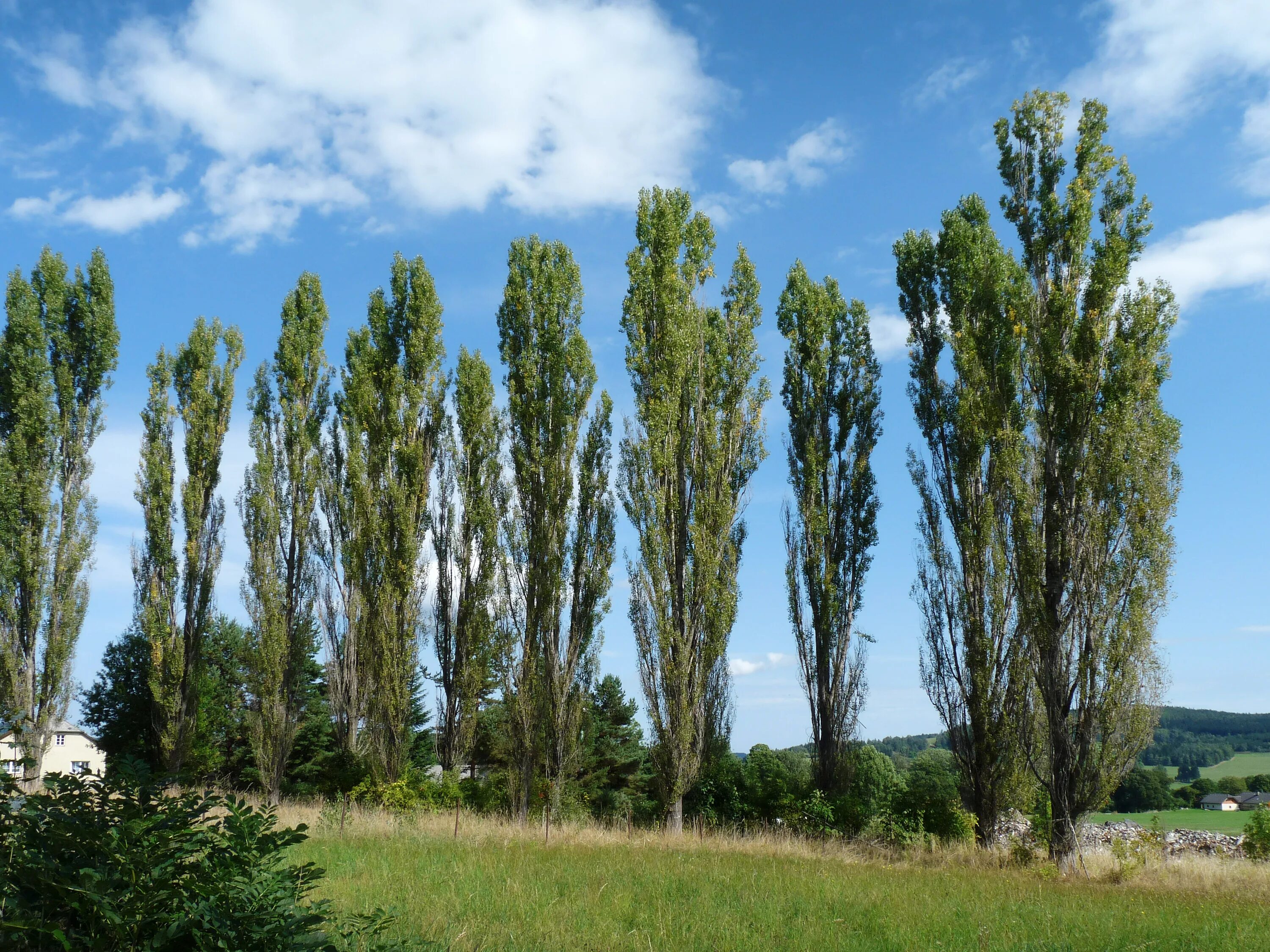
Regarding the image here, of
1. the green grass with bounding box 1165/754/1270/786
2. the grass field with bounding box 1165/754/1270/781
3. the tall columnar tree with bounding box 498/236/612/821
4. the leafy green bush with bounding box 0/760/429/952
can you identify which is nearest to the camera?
the leafy green bush with bounding box 0/760/429/952

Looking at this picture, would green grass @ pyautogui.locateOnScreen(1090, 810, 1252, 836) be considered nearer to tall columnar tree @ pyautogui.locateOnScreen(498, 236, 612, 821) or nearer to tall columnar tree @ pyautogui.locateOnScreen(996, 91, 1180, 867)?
tall columnar tree @ pyautogui.locateOnScreen(996, 91, 1180, 867)

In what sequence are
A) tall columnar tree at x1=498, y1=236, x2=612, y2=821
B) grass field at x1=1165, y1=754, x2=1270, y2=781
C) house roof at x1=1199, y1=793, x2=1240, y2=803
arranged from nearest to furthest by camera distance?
tall columnar tree at x1=498, y1=236, x2=612, y2=821
house roof at x1=1199, y1=793, x2=1240, y2=803
grass field at x1=1165, y1=754, x2=1270, y2=781

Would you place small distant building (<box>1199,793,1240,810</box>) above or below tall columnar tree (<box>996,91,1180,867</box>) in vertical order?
below

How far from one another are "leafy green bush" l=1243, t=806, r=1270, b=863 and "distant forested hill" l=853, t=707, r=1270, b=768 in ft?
129

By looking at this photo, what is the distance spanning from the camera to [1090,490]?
1315 cm

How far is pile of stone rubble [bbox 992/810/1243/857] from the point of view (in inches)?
554

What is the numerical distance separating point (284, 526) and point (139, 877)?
18.6 m

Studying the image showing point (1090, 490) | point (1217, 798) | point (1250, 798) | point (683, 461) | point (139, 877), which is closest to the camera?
point (139, 877)

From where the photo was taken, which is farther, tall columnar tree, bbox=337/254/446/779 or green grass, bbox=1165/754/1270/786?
green grass, bbox=1165/754/1270/786

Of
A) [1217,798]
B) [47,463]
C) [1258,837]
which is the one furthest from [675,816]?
[1217,798]

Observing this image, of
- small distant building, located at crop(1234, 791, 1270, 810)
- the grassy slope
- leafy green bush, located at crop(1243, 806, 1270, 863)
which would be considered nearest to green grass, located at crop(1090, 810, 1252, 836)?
small distant building, located at crop(1234, 791, 1270, 810)

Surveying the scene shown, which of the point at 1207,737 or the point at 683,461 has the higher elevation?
the point at 683,461

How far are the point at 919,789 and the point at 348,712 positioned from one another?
12624mm

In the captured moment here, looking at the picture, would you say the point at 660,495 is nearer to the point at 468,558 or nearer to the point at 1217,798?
the point at 468,558
